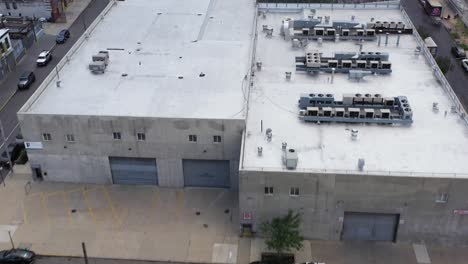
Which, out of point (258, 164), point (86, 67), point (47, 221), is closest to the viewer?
point (258, 164)

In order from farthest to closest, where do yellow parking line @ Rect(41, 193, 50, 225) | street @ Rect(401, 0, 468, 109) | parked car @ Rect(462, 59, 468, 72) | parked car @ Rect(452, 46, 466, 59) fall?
parked car @ Rect(452, 46, 466, 59), parked car @ Rect(462, 59, 468, 72), street @ Rect(401, 0, 468, 109), yellow parking line @ Rect(41, 193, 50, 225)

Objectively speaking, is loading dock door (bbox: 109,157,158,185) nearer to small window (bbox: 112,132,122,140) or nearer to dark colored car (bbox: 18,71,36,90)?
small window (bbox: 112,132,122,140)

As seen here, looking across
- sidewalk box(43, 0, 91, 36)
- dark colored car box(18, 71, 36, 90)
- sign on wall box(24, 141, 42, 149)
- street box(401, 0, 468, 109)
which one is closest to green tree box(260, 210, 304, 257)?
sign on wall box(24, 141, 42, 149)

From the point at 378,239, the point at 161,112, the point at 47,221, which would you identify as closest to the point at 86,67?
the point at 161,112

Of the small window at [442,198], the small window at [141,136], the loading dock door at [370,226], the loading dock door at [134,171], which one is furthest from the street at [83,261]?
the small window at [442,198]

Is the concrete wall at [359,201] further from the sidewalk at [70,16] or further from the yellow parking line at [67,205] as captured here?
the sidewalk at [70,16]

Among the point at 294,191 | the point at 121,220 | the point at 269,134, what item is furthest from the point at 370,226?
the point at 121,220

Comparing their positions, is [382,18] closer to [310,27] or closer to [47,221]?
[310,27]
